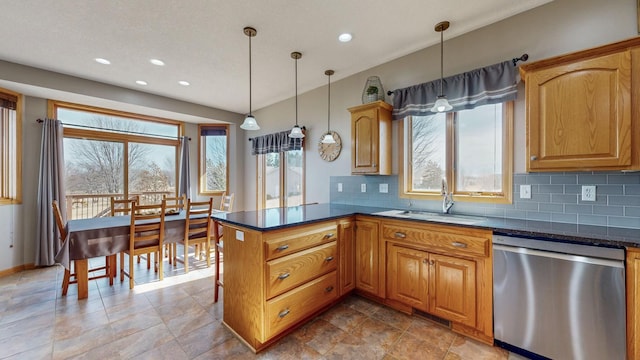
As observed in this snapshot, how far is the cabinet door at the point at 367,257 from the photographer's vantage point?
2457mm

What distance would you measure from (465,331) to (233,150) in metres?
4.80

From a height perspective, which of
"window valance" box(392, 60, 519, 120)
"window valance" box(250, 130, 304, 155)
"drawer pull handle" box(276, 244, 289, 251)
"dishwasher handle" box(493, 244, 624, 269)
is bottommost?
"drawer pull handle" box(276, 244, 289, 251)

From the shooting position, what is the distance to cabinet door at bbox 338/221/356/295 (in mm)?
2465

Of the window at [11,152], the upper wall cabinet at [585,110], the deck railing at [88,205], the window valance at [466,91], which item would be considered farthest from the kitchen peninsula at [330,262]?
the window at [11,152]

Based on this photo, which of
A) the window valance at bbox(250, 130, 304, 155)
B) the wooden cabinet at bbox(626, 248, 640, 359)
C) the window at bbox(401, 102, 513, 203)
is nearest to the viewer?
the wooden cabinet at bbox(626, 248, 640, 359)

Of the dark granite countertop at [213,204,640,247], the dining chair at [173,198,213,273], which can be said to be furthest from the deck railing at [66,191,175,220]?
the dark granite countertop at [213,204,640,247]

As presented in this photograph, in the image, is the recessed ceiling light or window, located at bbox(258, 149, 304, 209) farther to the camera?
window, located at bbox(258, 149, 304, 209)

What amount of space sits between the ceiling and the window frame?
76cm

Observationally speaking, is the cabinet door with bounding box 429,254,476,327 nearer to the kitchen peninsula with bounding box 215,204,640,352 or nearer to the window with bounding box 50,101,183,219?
the kitchen peninsula with bounding box 215,204,640,352

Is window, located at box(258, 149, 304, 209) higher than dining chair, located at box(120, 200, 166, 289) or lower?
higher

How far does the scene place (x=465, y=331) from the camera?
199 cm

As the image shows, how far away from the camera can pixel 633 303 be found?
138cm

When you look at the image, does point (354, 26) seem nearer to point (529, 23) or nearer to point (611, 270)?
point (529, 23)

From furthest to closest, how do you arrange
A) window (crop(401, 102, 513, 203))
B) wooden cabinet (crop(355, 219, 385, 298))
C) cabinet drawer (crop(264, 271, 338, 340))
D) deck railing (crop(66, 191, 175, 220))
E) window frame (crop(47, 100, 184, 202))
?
deck railing (crop(66, 191, 175, 220)) < window frame (crop(47, 100, 184, 202)) < wooden cabinet (crop(355, 219, 385, 298)) < window (crop(401, 102, 513, 203)) < cabinet drawer (crop(264, 271, 338, 340))
